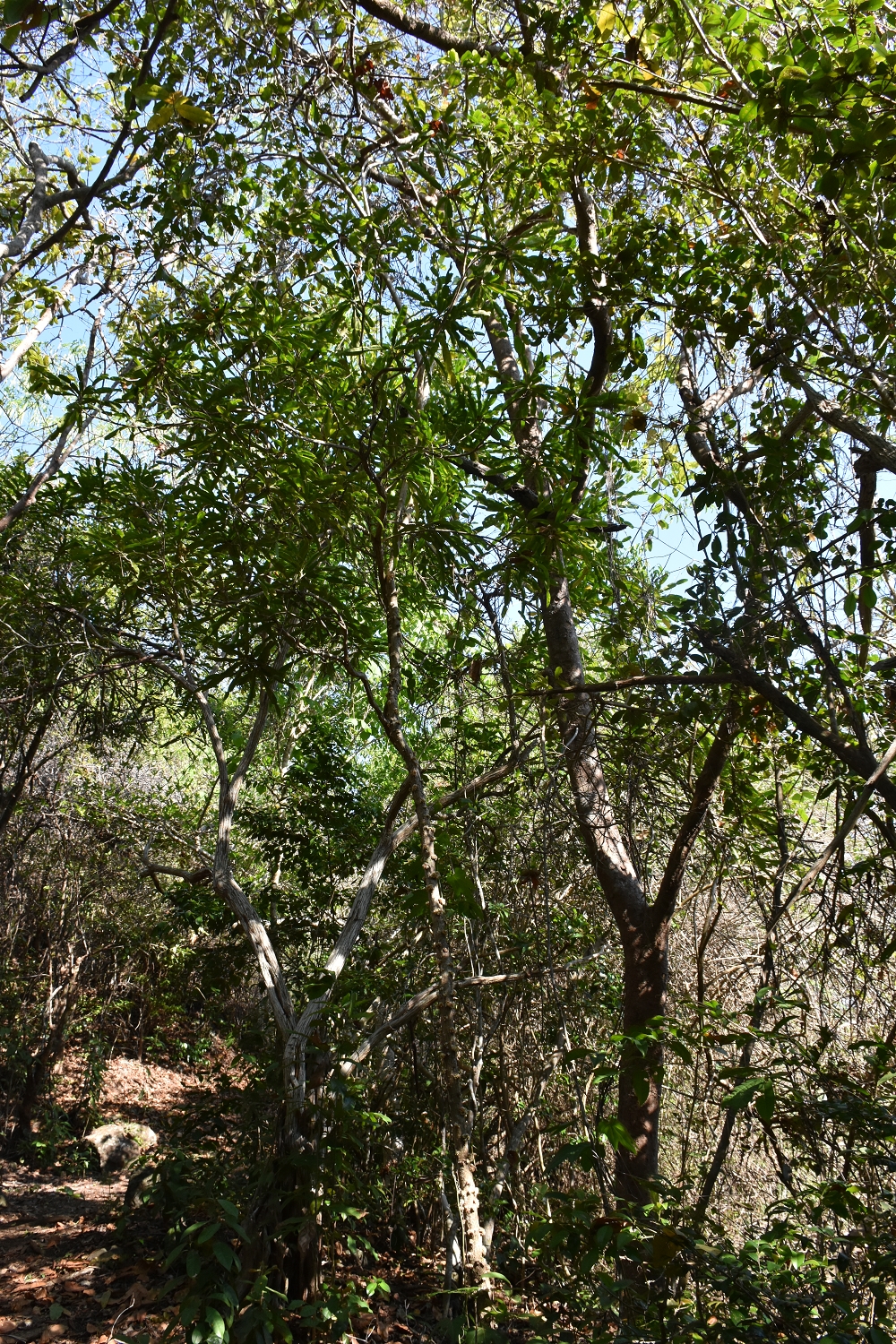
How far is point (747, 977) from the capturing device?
4.26m

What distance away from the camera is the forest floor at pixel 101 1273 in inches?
130

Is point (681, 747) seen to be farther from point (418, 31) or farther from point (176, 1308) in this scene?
point (418, 31)

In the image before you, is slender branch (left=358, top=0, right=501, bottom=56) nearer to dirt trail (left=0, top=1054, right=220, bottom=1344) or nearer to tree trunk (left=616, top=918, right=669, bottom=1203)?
tree trunk (left=616, top=918, right=669, bottom=1203)

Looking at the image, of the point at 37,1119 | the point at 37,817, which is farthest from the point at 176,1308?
the point at 37,817

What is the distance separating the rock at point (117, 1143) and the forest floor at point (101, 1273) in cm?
51

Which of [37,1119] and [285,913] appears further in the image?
[37,1119]

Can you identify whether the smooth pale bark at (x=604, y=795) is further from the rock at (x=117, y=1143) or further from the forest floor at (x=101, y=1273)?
the rock at (x=117, y=1143)

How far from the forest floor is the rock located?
508 mm

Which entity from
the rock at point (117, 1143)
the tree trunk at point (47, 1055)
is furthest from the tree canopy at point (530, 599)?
the tree trunk at point (47, 1055)

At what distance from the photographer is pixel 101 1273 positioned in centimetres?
384

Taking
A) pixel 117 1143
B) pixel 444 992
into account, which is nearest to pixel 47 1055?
pixel 117 1143

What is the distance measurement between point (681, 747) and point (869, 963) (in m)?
0.96

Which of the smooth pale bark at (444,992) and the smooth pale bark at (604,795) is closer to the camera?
the smooth pale bark at (444,992)

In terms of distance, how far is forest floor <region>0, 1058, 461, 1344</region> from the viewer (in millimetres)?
3314
